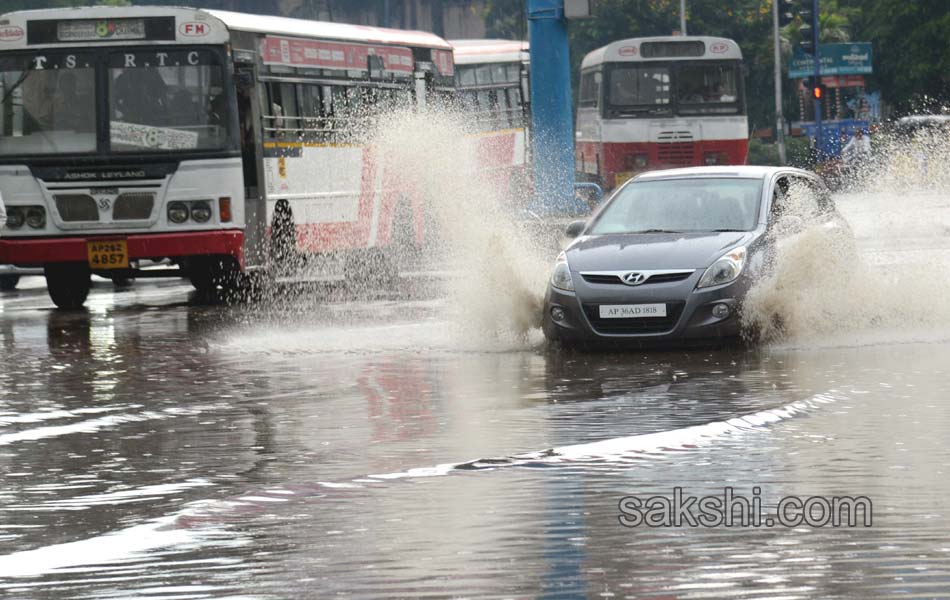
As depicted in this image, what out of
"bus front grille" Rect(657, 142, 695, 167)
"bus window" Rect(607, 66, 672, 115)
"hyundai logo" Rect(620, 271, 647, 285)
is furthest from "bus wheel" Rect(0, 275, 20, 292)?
"bus window" Rect(607, 66, 672, 115)

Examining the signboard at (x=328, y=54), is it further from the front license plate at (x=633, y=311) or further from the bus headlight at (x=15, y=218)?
the front license plate at (x=633, y=311)

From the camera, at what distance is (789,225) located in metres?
16.0

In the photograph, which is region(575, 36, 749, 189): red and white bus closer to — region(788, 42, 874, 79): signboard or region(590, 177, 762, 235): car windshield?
region(590, 177, 762, 235): car windshield

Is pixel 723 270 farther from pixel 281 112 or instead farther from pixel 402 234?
pixel 402 234

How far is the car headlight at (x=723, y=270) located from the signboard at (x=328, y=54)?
9.49m

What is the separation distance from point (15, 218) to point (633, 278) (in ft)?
29.4

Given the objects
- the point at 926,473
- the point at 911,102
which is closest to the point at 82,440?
the point at 926,473

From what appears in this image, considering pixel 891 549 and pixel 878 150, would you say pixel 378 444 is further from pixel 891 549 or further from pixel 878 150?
pixel 878 150

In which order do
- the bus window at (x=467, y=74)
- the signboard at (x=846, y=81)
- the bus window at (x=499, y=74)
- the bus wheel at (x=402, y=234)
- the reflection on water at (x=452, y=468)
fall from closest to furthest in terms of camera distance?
the reflection on water at (x=452, y=468) < the bus wheel at (x=402, y=234) < the bus window at (x=467, y=74) < the bus window at (x=499, y=74) < the signboard at (x=846, y=81)

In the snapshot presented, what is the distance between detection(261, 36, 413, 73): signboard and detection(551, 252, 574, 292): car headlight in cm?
862

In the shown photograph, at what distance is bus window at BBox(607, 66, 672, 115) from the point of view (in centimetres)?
3859

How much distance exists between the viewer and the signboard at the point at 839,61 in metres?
63.2

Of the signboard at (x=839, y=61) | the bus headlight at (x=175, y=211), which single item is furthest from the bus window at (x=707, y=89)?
the signboard at (x=839, y=61)

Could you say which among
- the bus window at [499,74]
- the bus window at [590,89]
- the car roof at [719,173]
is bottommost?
the car roof at [719,173]
